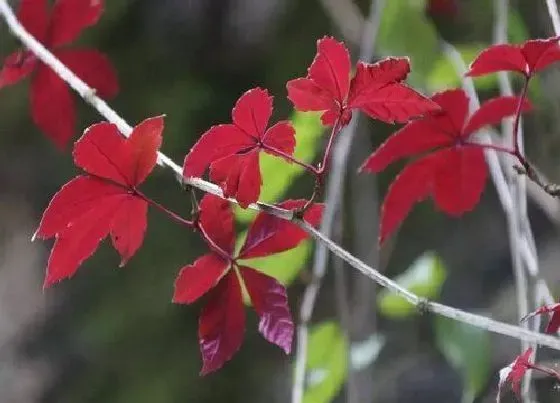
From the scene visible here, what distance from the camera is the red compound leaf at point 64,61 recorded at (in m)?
0.62

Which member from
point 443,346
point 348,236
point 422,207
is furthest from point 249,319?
point 443,346

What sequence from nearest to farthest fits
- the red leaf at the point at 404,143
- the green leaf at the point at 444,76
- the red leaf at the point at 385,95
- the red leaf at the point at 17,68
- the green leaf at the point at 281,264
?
the red leaf at the point at 385,95 < the red leaf at the point at 404,143 < the red leaf at the point at 17,68 < the green leaf at the point at 281,264 < the green leaf at the point at 444,76

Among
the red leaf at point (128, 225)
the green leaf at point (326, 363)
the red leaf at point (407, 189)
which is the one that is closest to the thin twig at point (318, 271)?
the green leaf at point (326, 363)

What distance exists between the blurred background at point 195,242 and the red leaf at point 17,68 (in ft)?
1.52

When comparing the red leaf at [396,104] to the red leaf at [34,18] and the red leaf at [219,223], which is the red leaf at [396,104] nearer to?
the red leaf at [219,223]

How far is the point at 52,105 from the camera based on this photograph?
648 mm

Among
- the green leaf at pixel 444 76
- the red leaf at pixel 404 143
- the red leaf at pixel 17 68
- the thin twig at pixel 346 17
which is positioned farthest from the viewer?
the thin twig at pixel 346 17

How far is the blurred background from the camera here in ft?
A: 3.24

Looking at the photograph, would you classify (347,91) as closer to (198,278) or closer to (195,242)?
(198,278)

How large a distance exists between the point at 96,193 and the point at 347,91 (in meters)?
0.14

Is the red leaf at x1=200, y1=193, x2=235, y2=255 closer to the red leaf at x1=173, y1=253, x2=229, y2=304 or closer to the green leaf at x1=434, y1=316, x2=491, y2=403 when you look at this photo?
the red leaf at x1=173, y1=253, x2=229, y2=304

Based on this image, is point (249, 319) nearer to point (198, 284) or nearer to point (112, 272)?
point (112, 272)

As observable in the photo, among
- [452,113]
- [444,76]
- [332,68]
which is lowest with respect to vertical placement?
[444,76]

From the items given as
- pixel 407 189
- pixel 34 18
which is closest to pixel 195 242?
pixel 34 18
